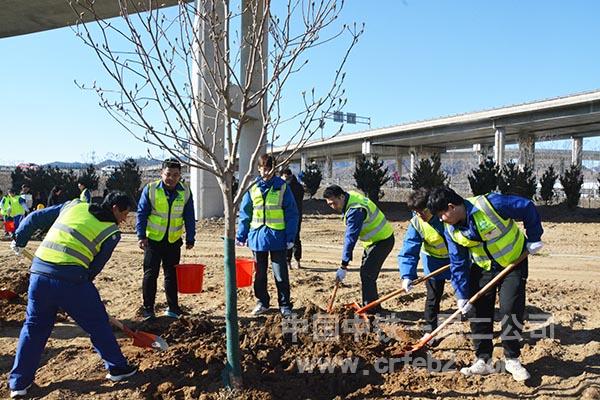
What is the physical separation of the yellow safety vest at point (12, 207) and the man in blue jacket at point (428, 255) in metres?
10.8

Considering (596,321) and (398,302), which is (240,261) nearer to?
(398,302)

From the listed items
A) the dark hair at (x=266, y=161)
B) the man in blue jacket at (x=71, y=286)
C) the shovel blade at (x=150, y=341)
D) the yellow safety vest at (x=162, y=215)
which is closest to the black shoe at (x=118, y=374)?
the man in blue jacket at (x=71, y=286)

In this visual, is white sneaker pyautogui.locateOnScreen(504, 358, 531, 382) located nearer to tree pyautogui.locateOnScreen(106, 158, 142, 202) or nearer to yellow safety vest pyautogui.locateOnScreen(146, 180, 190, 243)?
yellow safety vest pyautogui.locateOnScreen(146, 180, 190, 243)

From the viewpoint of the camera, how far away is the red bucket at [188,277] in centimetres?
524

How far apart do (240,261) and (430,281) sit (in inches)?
79.2

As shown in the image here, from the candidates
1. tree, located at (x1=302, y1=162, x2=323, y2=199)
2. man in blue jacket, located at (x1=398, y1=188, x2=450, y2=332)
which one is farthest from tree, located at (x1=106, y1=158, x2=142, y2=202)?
man in blue jacket, located at (x1=398, y1=188, x2=450, y2=332)

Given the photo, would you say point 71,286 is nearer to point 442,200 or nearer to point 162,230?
point 162,230

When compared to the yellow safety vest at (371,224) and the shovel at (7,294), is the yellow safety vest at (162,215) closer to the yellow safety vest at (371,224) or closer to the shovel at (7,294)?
the yellow safety vest at (371,224)

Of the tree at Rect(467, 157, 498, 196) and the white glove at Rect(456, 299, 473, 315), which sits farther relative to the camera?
the tree at Rect(467, 157, 498, 196)

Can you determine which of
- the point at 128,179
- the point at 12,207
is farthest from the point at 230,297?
the point at 128,179

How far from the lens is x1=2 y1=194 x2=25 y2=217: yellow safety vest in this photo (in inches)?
495

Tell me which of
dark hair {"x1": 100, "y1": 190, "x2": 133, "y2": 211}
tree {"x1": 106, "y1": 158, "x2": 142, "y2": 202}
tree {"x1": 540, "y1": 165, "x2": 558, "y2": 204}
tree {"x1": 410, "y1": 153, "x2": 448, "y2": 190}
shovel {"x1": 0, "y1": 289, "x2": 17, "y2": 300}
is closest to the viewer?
dark hair {"x1": 100, "y1": 190, "x2": 133, "y2": 211}

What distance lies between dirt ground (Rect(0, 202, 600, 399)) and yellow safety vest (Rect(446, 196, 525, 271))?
899 mm

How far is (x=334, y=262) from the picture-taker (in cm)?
990
